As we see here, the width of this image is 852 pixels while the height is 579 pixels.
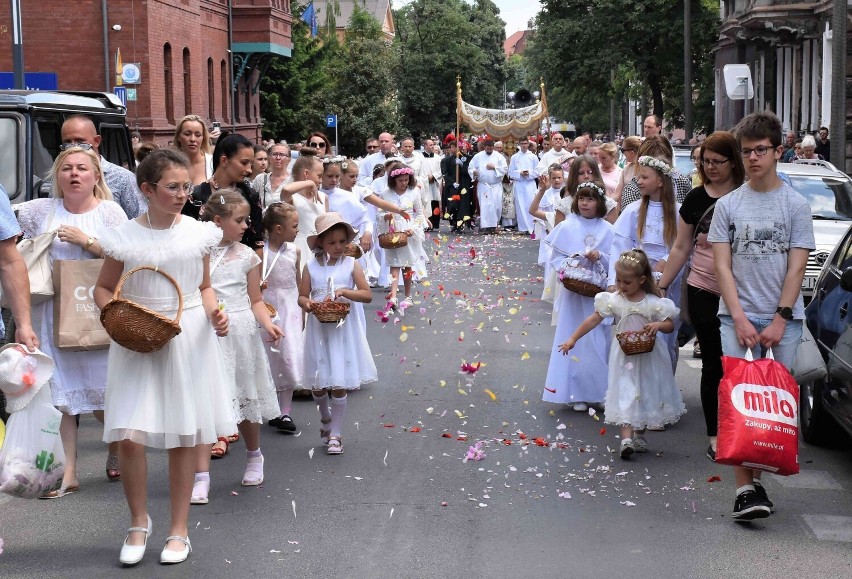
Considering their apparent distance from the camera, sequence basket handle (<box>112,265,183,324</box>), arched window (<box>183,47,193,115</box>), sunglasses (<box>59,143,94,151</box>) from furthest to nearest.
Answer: arched window (<box>183,47,193,115</box>) → sunglasses (<box>59,143,94,151</box>) → basket handle (<box>112,265,183,324</box>)

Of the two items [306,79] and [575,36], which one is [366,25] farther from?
[575,36]

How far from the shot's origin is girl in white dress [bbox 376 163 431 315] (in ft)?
51.5

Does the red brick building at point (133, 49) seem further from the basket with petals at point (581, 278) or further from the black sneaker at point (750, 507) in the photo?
the black sneaker at point (750, 507)

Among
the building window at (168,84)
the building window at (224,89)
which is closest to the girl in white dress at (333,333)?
the building window at (168,84)

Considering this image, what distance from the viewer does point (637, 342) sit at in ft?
26.7

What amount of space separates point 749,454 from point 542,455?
207 centimetres

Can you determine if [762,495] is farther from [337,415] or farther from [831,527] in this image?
[337,415]

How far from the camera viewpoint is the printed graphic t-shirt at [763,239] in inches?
264

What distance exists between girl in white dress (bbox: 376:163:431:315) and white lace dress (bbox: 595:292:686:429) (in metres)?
7.20

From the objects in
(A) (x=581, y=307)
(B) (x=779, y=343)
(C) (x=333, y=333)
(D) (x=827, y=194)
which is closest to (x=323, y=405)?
(C) (x=333, y=333)

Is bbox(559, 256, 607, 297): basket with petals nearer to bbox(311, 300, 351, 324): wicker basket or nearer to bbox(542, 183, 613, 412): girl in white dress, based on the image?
bbox(542, 183, 613, 412): girl in white dress

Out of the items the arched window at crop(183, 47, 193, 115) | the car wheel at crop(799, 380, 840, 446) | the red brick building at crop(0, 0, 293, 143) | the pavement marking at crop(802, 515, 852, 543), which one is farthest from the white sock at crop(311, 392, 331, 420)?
the arched window at crop(183, 47, 193, 115)

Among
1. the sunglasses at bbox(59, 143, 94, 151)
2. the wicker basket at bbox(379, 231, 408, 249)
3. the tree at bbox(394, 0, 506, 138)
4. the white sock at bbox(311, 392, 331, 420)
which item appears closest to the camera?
the sunglasses at bbox(59, 143, 94, 151)

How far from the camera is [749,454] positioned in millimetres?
6312
